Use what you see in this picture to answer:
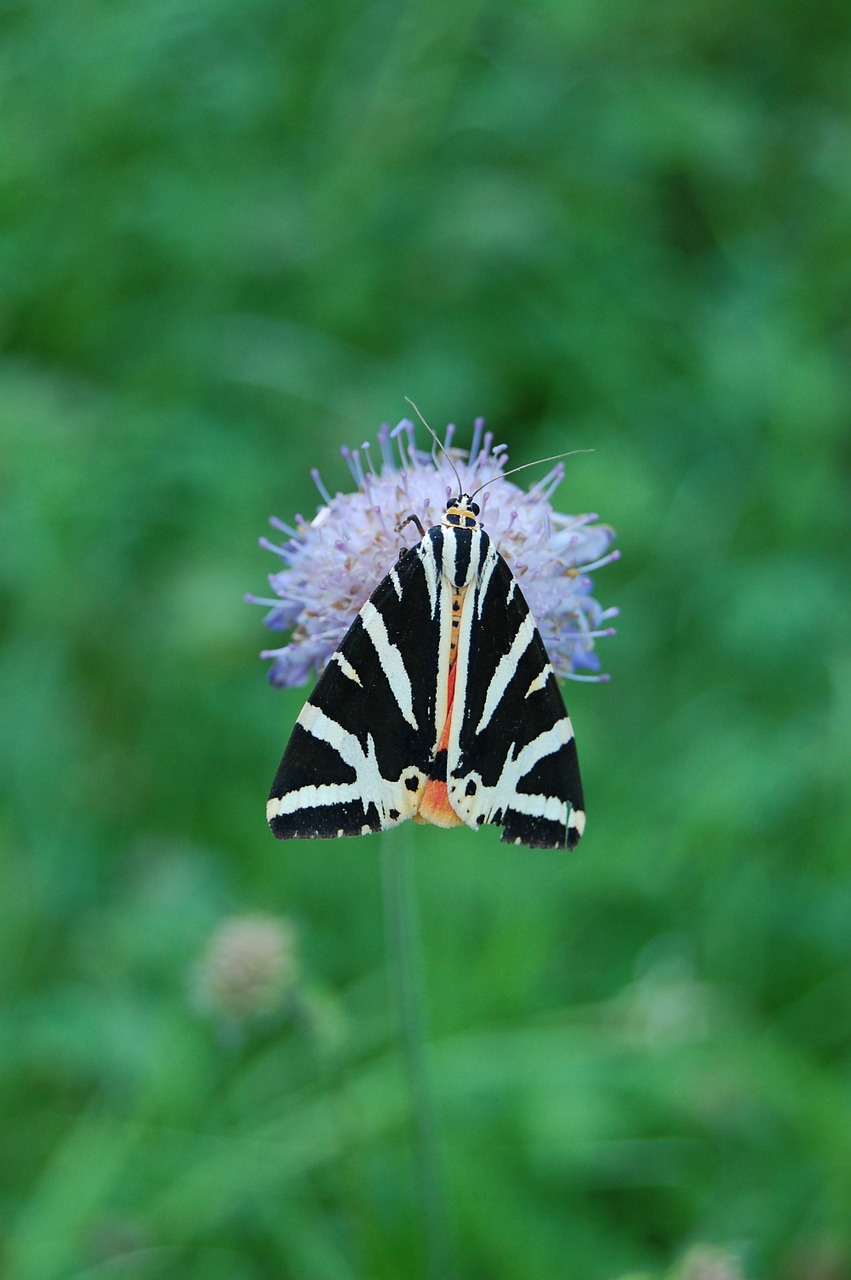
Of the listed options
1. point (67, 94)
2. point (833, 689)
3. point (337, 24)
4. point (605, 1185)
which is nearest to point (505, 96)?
point (337, 24)

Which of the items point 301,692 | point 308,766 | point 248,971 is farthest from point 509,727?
point 301,692

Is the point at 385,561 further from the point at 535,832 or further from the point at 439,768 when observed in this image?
the point at 535,832

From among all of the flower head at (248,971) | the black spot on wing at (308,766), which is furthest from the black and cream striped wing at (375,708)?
the flower head at (248,971)

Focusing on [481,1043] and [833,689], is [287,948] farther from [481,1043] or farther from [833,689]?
[833,689]

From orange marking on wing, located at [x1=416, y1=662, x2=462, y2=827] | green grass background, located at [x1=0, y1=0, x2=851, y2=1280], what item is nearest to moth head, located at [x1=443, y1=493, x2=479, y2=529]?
orange marking on wing, located at [x1=416, y1=662, x2=462, y2=827]

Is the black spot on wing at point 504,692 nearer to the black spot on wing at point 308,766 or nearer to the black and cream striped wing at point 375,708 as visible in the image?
the black and cream striped wing at point 375,708

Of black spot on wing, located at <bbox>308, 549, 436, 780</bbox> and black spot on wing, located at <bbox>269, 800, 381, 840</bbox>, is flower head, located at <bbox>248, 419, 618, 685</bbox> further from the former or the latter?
black spot on wing, located at <bbox>269, 800, 381, 840</bbox>

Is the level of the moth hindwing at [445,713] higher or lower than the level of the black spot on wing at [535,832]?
higher
